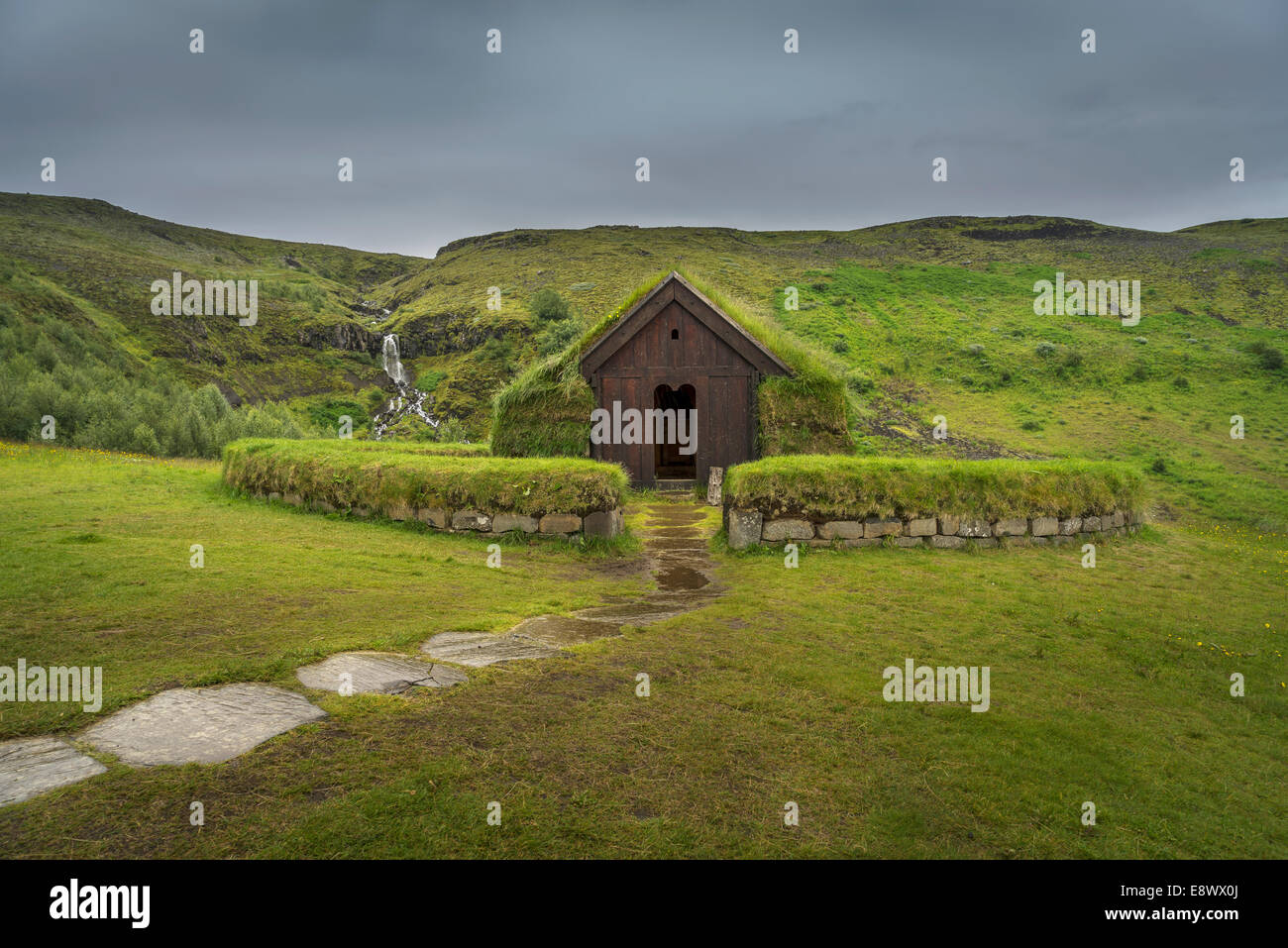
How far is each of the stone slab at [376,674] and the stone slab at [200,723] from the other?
0.36 m

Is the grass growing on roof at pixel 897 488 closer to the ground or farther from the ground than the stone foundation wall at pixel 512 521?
farther from the ground

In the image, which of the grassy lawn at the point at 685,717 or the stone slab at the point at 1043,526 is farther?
the stone slab at the point at 1043,526

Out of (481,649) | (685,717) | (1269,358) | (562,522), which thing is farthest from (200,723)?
(1269,358)

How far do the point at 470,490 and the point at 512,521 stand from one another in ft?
3.41

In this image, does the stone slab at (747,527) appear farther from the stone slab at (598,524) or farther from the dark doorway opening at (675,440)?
the dark doorway opening at (675,440)

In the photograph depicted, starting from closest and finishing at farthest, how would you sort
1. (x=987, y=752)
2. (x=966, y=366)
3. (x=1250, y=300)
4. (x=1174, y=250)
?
1. (x=987, y=752)
2. (x=966, y=366)
3. (x=1250, y=300)
4. (x=1174, y=250)

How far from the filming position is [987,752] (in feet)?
16.0

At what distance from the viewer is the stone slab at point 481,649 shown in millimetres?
6277

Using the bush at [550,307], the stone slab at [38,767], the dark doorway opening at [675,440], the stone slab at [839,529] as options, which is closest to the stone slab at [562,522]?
the stone slab at [839,529]

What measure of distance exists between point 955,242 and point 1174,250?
921 inches

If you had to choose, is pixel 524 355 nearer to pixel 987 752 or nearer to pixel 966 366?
pixel 966 366

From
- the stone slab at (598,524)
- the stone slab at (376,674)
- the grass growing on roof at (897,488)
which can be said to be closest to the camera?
the stone slab at (376,674)

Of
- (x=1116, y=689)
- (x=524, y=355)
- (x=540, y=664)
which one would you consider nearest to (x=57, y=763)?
(x=540, y=664)

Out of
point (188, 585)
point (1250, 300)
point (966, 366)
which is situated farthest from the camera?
point (1250, 300)
